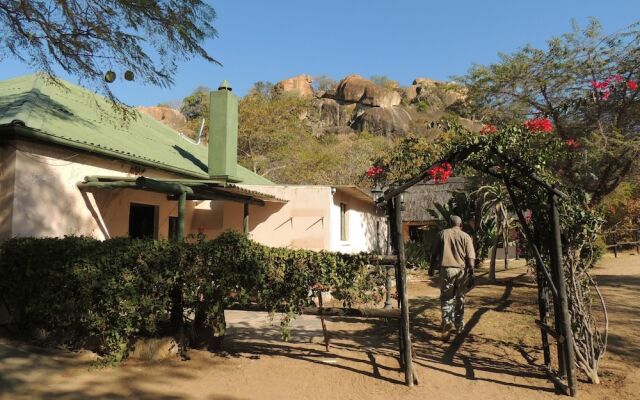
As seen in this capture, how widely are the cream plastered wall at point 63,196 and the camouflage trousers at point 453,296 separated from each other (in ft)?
19.9

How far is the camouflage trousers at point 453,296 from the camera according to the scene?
22.6 feet

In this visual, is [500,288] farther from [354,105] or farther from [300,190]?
[354,105]

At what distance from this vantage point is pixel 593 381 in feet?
15.6

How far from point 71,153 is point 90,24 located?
211 centimetres

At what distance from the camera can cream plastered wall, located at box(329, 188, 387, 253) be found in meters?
13.8

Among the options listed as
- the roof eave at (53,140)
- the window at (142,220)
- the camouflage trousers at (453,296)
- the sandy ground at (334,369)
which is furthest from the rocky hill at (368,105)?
the sandy ground at (334,369)

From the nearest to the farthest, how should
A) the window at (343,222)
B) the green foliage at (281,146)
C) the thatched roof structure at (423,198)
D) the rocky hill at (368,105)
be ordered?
1. the window at (343,222)
2. the thatched roof structure at (423,198)
3. the green foliage at (281,146)
4. the rocky hill at (368,105)

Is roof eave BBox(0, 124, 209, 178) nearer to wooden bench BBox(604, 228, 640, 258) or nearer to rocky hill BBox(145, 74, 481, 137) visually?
wooden bench BBox(604, 228, 640, 258)

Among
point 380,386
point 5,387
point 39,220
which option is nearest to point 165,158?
point 39,220

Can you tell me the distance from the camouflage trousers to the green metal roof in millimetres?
6114

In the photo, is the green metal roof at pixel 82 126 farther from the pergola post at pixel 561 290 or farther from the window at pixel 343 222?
the pergola post at pixel 561 290

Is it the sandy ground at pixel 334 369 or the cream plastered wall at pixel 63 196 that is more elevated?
the cream plastered wall at pixel 63 196

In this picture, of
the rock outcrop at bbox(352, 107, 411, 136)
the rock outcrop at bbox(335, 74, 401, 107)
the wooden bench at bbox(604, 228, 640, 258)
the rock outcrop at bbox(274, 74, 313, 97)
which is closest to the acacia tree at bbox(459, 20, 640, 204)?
the wooden bench at bbox(604, 228, 640, 258)

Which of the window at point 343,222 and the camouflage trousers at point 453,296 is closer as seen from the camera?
the camouflage trousers at point 453,296
